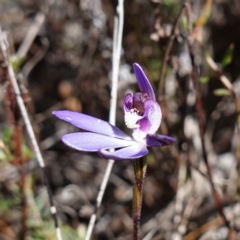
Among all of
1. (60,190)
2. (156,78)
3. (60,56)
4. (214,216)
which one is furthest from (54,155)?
(214,216)

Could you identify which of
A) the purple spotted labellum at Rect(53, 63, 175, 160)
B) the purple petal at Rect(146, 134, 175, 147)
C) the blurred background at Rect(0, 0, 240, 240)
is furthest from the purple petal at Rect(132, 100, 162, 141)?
the blurred background at Rect(0, 0, 240, 240)

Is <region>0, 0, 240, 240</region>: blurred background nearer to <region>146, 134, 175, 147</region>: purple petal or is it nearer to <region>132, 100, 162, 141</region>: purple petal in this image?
<region>132, 100, 162, 141</region>: purple petal

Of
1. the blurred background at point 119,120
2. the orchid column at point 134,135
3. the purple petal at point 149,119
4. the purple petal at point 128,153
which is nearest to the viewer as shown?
the purple petal at point 128,153

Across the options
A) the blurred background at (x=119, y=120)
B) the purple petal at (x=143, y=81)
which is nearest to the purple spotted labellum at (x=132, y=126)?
the purple petal at (x=143, y=81)

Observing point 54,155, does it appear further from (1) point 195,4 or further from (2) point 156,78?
(1) point 195,4

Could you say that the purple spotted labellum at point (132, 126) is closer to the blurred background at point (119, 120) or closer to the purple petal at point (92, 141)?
the purple petal at point (92, 141)

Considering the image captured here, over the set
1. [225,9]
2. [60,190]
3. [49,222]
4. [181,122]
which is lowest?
[60,190]
